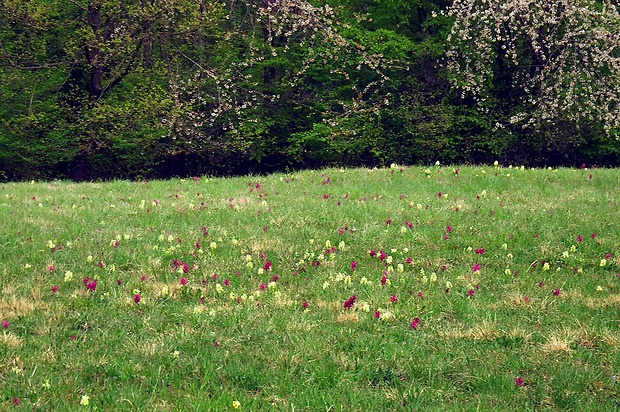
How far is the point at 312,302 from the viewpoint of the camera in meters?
7.19

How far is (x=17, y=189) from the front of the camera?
564 inches

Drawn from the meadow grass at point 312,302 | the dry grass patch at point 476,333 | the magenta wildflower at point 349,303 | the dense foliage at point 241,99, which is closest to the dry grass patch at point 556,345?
the meadow grass at point 312,302

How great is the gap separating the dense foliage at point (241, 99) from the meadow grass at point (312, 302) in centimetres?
1078

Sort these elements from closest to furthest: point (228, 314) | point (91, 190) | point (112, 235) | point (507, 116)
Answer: point (228, 314) → point (112, 235) → point (91, 190) → point (507, 116)

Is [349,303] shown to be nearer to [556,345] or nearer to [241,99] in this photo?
[556,345]

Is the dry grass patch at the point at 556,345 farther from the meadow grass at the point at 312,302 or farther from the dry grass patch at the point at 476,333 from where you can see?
the dry grass patch at the point at 476,333

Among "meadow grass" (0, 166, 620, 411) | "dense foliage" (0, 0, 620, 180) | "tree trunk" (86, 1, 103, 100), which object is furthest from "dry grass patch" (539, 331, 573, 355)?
"tree trunk" (86, 1, 103, 100)

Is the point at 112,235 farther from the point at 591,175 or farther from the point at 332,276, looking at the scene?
the point at 591,175

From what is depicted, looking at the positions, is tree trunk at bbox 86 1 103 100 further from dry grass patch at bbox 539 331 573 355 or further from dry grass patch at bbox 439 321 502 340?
dry grass patch at bbox 539 331 573 355

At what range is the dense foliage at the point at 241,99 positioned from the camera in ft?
73.5

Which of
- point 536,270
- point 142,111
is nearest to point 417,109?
A: point 142,111

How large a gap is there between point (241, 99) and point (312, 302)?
2144cm

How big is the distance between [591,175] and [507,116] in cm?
1351

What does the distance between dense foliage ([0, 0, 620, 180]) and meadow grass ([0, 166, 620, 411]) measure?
10.8 meters
